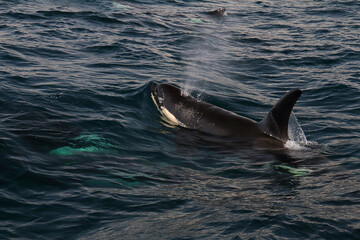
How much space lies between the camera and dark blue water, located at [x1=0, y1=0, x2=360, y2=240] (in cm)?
826

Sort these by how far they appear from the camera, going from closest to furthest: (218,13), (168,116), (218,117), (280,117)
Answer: (280,117) < (218,117) < (168,116) < (218,13)

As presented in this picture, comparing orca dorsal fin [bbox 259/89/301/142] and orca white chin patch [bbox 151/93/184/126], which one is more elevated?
orca dorsal fin [bbox 259/89/301/142]

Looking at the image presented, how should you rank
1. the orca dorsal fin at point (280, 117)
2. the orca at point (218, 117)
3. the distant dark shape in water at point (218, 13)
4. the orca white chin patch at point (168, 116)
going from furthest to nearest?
1. the distant dark shape in water at point (218, 13)
2. the orca white chin patch at point (168, 116)
3. the orca at point (218, 117)
4. the orca dorsal fin at point (280, 117)

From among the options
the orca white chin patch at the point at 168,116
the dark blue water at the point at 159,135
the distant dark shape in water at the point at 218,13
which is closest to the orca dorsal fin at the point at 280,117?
the dark blue water at the point at 159,135

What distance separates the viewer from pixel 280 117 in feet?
38.1

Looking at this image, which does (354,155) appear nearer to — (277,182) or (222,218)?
(277,182)

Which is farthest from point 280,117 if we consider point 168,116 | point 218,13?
point 218,13

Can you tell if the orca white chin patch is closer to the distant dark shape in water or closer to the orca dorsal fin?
the orca dorsal fin

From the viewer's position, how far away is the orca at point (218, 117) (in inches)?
455

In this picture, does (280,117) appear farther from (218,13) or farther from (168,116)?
(218,13)

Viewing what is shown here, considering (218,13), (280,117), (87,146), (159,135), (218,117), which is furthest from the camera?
(218,13)

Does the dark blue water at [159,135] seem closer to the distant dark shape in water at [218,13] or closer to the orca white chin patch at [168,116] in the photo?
the orca white chin patch at [168,116]

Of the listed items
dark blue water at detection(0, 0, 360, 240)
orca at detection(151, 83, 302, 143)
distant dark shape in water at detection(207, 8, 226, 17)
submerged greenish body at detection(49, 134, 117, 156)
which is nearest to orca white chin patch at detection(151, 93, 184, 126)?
orca at detection(151, 83, 302, 143)

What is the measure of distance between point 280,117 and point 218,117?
185 centimetres
